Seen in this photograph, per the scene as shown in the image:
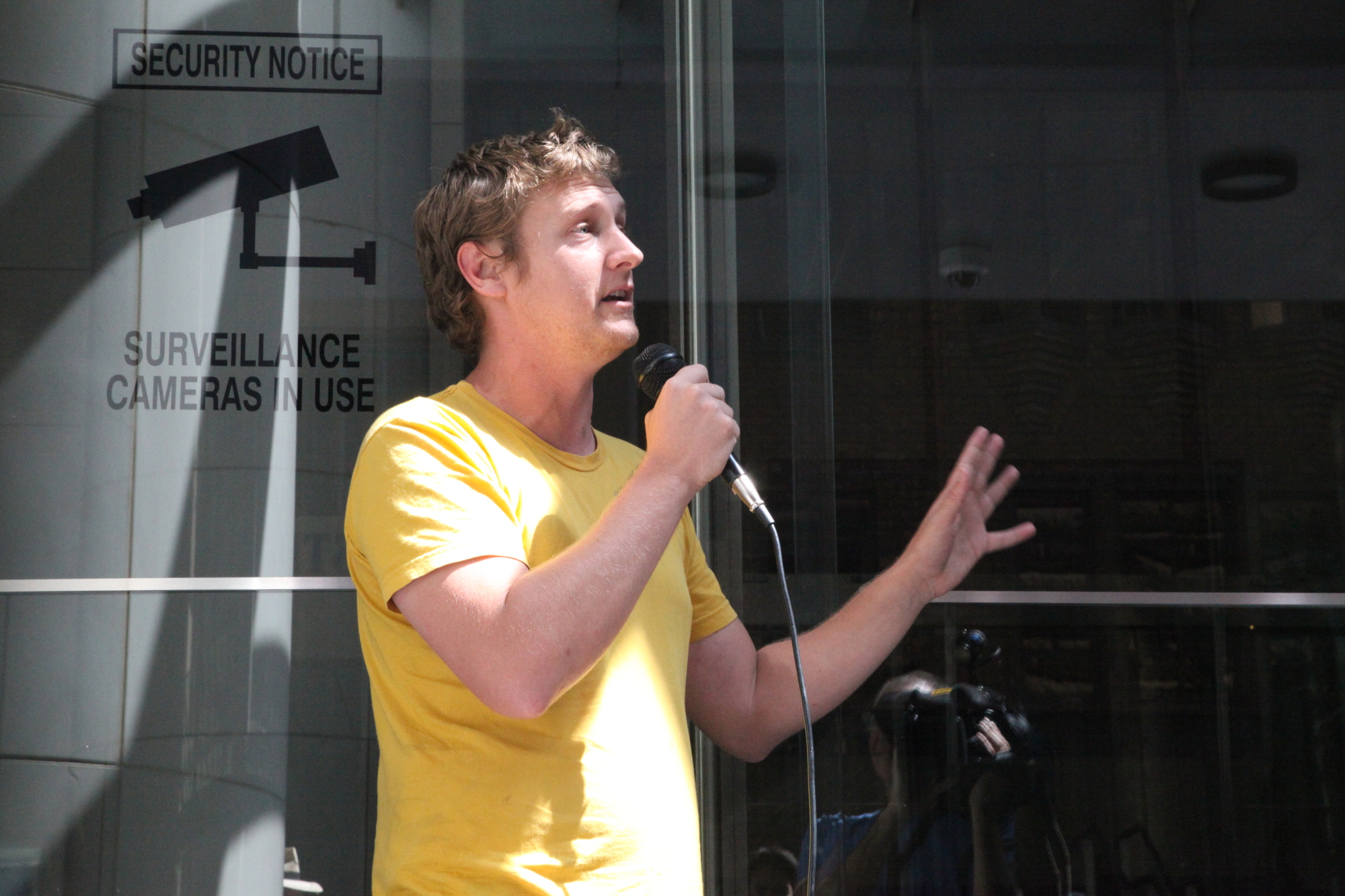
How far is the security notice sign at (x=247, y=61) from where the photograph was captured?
8.85ft

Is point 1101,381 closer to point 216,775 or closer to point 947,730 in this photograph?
point 947,730

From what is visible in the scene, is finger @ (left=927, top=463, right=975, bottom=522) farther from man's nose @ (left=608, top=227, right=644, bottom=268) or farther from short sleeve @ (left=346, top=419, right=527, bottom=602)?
short sleeve @ (left=346, top=419, right=527, bottom=602)

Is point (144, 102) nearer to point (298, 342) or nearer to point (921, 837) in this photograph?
point (298, 342)

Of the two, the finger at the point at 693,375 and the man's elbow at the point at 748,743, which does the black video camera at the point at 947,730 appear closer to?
the man's elbow at the point at 748,743

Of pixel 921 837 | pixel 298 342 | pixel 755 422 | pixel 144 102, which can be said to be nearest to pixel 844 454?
pixel 755 422

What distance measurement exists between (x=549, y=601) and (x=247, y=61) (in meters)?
1.84

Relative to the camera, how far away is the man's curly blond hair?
6.19 feet

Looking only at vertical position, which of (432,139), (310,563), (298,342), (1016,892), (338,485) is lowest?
(1016,892)

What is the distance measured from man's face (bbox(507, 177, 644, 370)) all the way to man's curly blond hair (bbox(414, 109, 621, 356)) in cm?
2

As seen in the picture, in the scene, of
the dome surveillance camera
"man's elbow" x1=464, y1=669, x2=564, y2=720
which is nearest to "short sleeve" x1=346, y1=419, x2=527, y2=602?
"man's elbow" x1=464, y1=669, x2=564, y2=720

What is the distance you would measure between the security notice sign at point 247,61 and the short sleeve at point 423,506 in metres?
1.42

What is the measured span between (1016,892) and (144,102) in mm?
2520

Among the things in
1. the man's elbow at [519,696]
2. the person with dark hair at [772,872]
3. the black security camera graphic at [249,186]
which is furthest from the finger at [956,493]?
the black security camera graphic at [249,186]

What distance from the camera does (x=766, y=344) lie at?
2.79 meters
